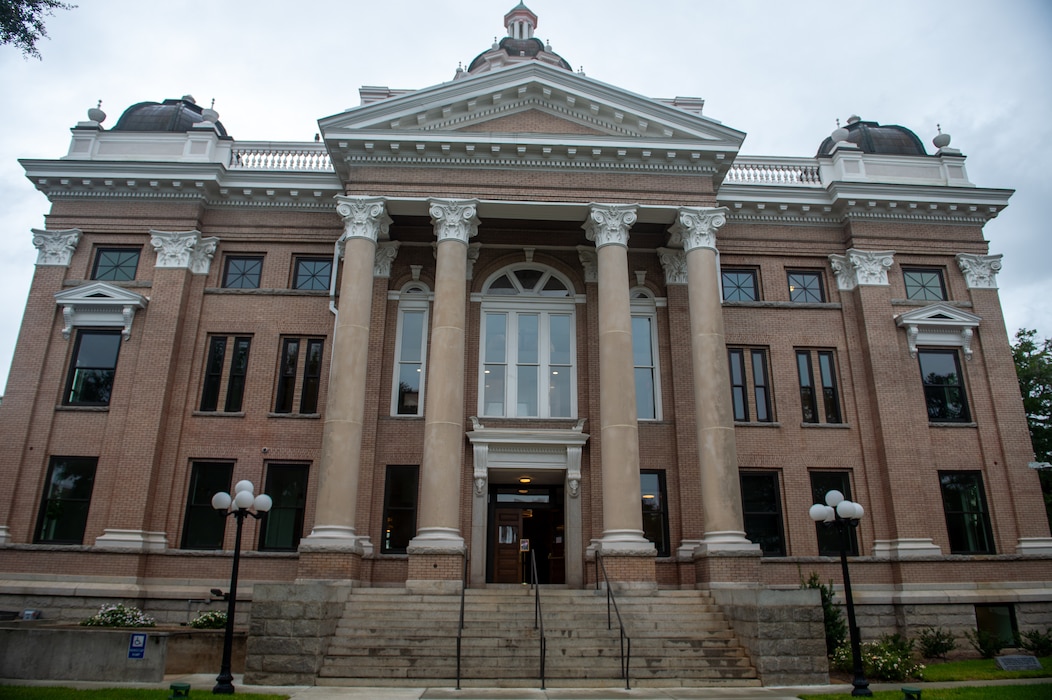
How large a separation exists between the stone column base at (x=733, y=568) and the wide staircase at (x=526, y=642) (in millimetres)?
1021

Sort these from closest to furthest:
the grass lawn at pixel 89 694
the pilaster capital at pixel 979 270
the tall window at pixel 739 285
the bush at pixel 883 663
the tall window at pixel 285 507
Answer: the grass lawn at pixel 89 694 < the bush at pixel 883 663 < the tall window at pixel 285 507 < the pilaster capital at pixel 979 270 < the tall window at pixel 739 285

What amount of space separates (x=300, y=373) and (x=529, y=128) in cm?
1019

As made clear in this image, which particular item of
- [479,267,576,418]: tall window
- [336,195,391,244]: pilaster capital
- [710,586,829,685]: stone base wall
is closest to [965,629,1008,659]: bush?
[710,586,829,685]: stone base wall

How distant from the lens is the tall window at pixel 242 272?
76.8ft

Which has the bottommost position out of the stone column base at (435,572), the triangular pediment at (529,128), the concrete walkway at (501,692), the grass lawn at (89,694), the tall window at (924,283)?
the concrete walkway at (501,692)

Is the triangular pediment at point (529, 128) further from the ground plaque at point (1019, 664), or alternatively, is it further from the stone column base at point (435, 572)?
the ground plaque at point (1019, 664)

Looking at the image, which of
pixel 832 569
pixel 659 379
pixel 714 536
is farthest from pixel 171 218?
pixel 832 569

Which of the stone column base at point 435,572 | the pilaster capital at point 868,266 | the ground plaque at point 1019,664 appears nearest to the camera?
the ground plaque at point 1019,664

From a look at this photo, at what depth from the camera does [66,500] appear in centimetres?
2067

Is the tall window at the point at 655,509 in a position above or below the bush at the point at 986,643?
Answer: above

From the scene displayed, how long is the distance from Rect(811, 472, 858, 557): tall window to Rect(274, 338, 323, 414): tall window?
15449 mm

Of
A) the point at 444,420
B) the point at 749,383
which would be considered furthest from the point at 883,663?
the point at 444,420

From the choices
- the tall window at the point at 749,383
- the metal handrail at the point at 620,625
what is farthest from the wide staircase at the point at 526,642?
the tall window at the point at 749,383

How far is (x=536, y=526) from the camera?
2262 centimetres
